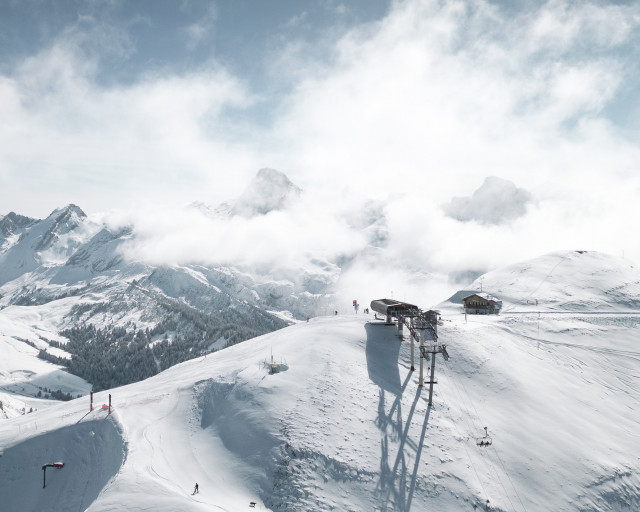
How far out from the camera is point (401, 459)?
4181 cm

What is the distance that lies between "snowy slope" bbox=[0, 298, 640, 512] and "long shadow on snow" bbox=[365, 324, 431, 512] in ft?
0.52

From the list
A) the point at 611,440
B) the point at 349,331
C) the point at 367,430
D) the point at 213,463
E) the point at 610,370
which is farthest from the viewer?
the point at 610,370

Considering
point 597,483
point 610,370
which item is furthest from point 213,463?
point 610,370

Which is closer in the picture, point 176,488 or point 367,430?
point 176,488

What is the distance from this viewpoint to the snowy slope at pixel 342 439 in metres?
37.7

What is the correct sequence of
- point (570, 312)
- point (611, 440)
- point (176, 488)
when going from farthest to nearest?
point (570, 312) → point (611, 440) → point (176, 488)

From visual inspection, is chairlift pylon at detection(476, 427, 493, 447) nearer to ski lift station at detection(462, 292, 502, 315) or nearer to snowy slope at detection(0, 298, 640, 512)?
snowy slope at detection(0, 298, 640, 512)

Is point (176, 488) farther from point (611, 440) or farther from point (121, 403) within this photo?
point (611, 440)

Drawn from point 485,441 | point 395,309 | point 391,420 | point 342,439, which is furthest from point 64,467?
point 395,309

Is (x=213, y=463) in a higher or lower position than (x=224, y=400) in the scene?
lower

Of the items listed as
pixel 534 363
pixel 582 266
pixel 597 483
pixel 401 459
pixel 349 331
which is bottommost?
pixel 597 483

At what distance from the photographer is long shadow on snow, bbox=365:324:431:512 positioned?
38.5m

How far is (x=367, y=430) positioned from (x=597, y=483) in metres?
25.2

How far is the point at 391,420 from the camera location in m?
46.4
